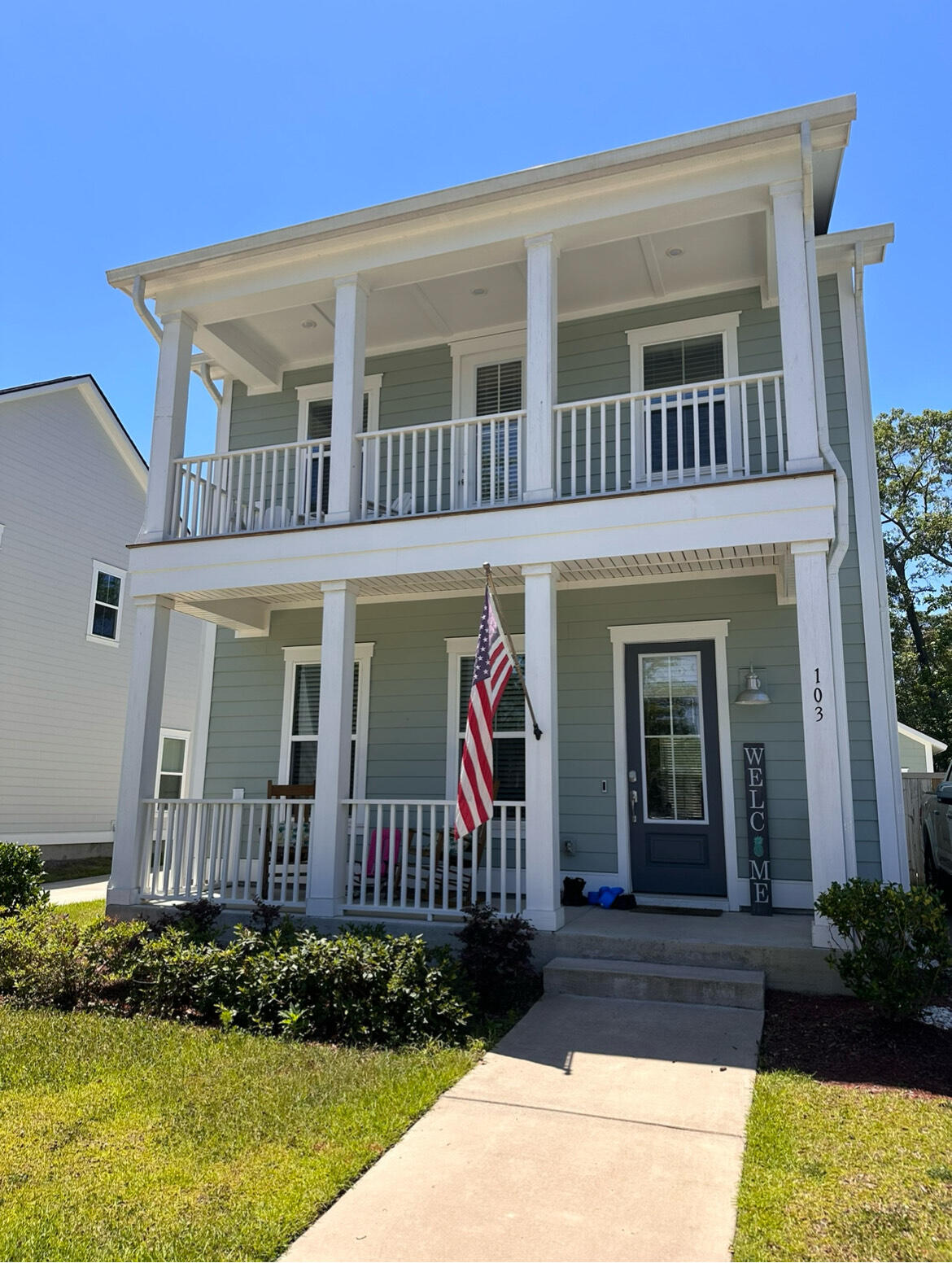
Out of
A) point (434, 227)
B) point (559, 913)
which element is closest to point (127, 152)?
point (434, 227)

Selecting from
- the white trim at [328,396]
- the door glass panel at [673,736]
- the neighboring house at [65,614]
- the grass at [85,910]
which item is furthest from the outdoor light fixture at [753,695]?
the neighboring house at [65,614]

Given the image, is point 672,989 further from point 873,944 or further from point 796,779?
point 796,779

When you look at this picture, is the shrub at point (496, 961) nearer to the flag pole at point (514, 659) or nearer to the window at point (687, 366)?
the flag pole at point (514, 659)

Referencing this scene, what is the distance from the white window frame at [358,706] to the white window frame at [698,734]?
3.01 metres

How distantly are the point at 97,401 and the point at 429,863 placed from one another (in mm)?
12345

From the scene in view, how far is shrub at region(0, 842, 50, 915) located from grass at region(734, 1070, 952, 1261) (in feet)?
21.8

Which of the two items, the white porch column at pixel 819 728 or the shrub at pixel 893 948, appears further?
the white porch column at pixel 819 728

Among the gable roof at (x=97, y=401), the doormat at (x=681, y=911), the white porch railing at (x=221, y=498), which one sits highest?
the gable roof at (x=97, y=401)

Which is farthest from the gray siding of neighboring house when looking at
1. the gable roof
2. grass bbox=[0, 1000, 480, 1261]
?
the gable roof

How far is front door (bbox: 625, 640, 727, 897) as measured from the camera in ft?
26.4

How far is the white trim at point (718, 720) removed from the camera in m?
7.89

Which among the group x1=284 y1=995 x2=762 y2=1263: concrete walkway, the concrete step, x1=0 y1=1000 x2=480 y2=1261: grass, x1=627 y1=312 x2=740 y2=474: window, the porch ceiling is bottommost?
x1=284 y1=995 x2=762 y2=1263: concrete walkway

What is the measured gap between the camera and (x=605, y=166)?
6.90m

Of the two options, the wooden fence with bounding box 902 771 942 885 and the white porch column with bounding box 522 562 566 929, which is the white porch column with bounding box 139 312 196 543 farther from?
the wooden fence with bounding box 902 771 942 885
